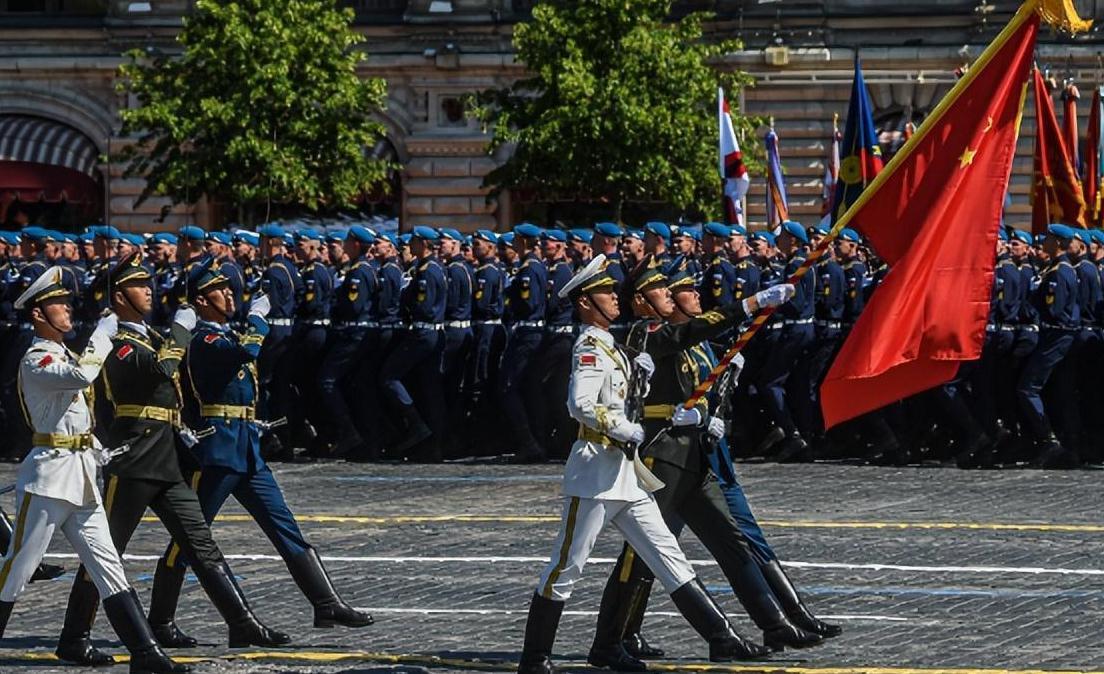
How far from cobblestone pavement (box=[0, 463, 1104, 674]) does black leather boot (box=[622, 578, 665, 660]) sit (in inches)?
Result: 5.2

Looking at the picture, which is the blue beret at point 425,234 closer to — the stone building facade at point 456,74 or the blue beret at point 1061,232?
the blue beret at point 1061,232

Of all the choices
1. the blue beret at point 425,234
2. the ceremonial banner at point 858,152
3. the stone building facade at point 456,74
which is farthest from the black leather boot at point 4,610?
the stone building facade at point 456,74

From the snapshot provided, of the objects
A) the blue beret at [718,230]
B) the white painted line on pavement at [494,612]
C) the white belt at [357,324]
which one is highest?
the blue beret at [718,230]

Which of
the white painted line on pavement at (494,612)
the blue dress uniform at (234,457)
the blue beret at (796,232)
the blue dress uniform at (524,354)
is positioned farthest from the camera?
the blue beret at (796,232)

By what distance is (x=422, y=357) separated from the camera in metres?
19.8

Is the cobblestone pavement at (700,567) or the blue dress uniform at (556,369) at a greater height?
the blue dress uniform at (556,369)

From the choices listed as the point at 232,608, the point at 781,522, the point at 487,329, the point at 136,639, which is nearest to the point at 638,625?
the point at 232,608

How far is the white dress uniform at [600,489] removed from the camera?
10.2 metres

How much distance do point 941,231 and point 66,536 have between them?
409 cm

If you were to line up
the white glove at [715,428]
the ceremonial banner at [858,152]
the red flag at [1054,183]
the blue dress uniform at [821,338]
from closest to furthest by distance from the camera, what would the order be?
1. the white glove at [715,428]
2. the blue dress uniform at [821,338]
3. the ceremonial banner at [858,152]
4. the red flag at [1054,183]

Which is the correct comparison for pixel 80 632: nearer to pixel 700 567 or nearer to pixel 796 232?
pixel 700 567

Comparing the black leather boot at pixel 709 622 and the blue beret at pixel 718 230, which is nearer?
the black leather boot at pixel 709 622

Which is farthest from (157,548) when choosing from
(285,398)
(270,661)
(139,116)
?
(139,116)

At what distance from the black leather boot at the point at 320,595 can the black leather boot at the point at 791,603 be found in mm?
1919
